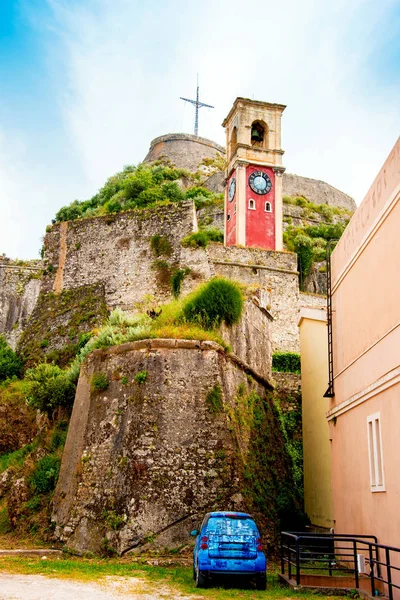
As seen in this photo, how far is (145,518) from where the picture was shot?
12953mm

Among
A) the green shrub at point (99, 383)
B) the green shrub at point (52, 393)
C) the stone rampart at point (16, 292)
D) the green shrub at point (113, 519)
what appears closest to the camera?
the green shrub at point (113, 519)

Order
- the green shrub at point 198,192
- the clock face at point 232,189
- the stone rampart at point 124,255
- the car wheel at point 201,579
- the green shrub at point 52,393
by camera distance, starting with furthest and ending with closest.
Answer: the green shrub at point 198,192
the clock face at point 232,189
the stone rampart at point 124,255
the green shrub at point 52,393
the car wheel at point 201,579

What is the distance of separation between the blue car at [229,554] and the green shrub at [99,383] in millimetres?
5527

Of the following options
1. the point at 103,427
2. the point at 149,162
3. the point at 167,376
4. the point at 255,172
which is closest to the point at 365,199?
the point at 167,376

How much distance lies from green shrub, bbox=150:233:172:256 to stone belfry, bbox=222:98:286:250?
1048cm

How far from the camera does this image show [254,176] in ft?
123

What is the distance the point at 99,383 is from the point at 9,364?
33.3 feet

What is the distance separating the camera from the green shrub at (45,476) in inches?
610

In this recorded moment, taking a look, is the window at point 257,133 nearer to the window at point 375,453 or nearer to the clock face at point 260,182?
the clock face at point 260,182

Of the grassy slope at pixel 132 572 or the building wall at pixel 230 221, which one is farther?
the building wall at pixel 230 221

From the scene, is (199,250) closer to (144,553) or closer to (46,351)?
(46,351)

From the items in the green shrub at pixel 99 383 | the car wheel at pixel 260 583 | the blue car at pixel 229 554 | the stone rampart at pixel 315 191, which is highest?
the stone rampart at pixel 315 191

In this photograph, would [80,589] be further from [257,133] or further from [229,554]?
[257,133]

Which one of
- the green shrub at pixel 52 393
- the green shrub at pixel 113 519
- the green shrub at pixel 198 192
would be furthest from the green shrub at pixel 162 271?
the green shrub at pixel 198 192
